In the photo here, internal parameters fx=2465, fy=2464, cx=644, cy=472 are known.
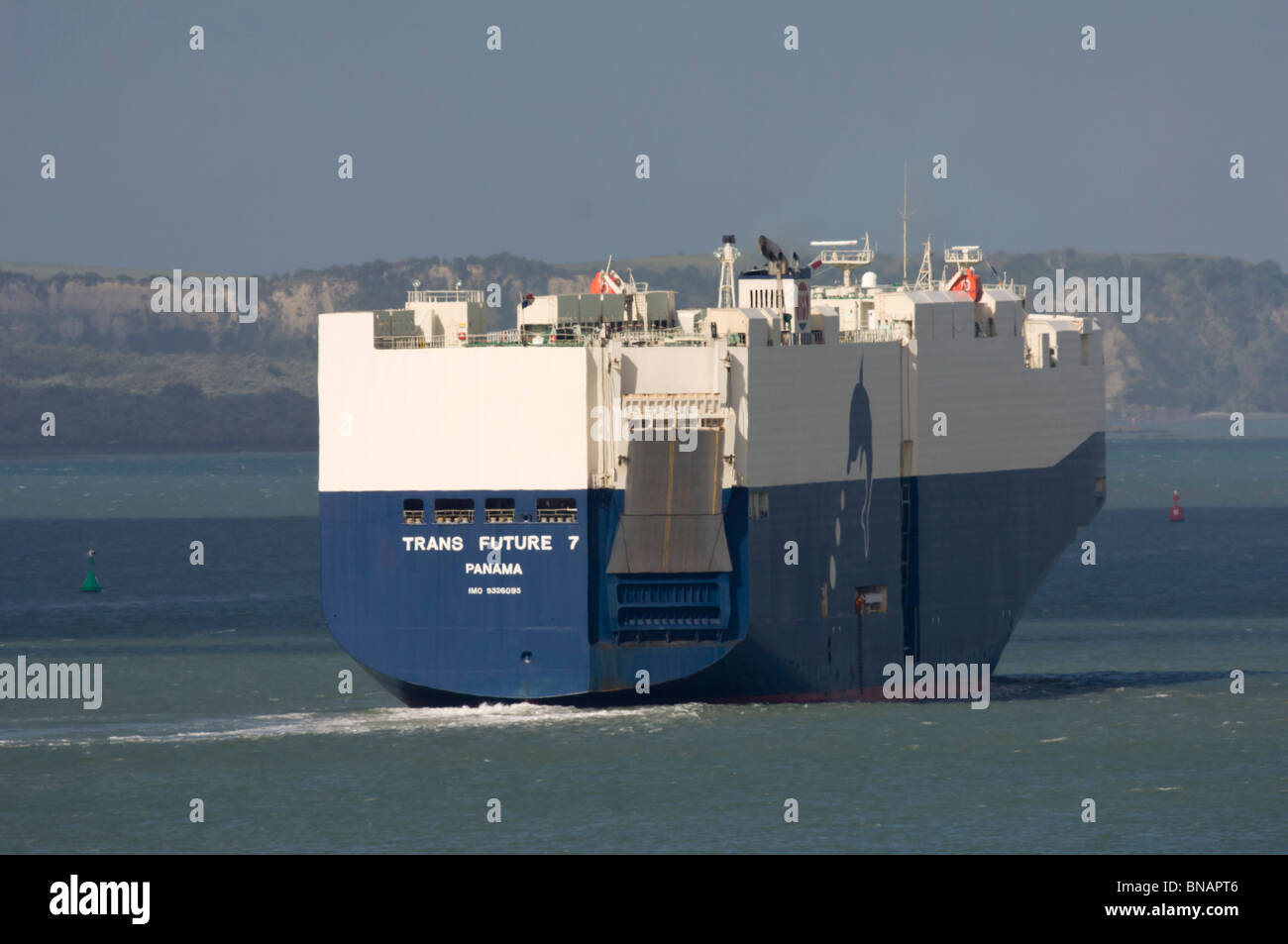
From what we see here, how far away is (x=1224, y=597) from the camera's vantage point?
309 feet

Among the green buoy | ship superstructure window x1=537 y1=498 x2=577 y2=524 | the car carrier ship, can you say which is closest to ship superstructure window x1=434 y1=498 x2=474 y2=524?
the car carrier ship

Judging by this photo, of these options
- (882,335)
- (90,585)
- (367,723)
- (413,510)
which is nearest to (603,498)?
(413,510)

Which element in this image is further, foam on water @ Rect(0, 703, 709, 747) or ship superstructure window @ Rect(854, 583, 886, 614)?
ship superstructure window @ Rect(854, 583, 886, 614)

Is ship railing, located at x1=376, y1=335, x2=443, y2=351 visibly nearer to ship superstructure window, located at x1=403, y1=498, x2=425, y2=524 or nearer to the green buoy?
ship superstructure window, located at x1=403, y1=498, x2=425, y2=524

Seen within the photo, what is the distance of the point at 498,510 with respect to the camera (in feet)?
178

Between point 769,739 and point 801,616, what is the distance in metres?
3.64

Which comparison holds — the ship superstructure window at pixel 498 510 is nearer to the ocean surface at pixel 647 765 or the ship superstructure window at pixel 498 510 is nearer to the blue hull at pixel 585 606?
the blue hull at pixel 585 606

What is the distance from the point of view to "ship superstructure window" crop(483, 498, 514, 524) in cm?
5406

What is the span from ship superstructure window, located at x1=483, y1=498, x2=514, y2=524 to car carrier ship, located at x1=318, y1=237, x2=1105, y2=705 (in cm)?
5

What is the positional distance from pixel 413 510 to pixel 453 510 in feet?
2.96

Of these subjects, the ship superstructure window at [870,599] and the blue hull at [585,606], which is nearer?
the blue hull at [585,606]

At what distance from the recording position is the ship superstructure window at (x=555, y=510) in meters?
53.9

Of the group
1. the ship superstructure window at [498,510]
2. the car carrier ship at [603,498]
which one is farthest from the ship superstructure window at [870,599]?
the ship superstructure window at [498,510]

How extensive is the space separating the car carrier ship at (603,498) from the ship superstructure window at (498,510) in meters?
0.05
